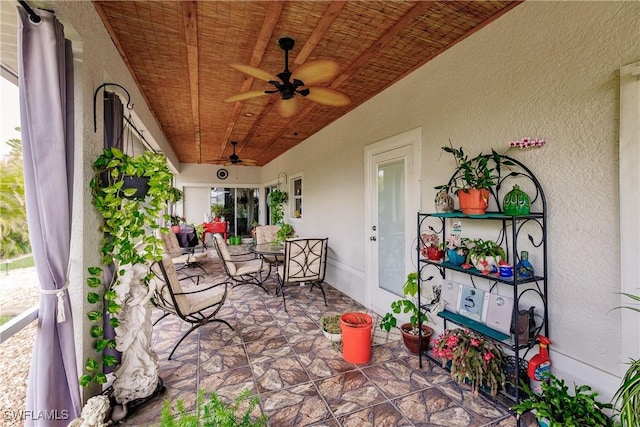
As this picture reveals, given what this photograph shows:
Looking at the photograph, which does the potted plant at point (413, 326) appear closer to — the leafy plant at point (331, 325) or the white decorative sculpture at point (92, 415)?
the leafy plant at point (331, 325)

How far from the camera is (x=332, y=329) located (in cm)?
290

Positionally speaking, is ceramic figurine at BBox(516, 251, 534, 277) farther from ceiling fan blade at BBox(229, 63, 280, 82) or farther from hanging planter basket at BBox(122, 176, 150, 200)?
hanging planter basket at BBox(122, 176, 150, 200)

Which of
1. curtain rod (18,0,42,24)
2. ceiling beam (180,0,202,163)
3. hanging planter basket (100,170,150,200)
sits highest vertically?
ceiling beam (180,0,202,163)

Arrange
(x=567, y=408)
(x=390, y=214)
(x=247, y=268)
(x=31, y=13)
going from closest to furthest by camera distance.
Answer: (x=31, y=13), (x=567, y=408), (x=390, y=214), (x=247, y=268)

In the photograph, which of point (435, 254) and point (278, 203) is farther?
point (278, 203)

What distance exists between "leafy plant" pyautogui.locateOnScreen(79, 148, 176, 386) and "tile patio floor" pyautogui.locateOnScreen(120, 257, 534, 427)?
704mm

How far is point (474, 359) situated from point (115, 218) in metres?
2.63

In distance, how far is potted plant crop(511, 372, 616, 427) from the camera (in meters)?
1.50

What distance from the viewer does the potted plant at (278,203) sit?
741 centimetres

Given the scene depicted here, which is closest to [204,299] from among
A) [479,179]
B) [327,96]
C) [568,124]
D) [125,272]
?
[125,272]

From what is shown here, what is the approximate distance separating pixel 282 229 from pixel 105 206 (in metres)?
4.15

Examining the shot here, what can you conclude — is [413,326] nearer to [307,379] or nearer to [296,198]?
[307,379]

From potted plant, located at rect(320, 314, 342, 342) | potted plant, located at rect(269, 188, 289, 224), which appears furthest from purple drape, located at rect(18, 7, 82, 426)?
potted plant, located at rect(269, 188, 289, 224)

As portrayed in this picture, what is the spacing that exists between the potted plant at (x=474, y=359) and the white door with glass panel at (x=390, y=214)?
92 centimetres
